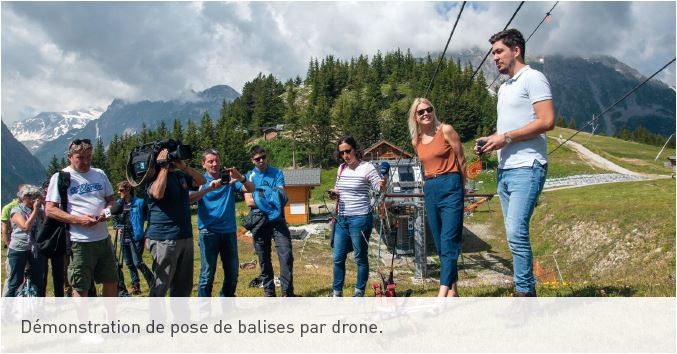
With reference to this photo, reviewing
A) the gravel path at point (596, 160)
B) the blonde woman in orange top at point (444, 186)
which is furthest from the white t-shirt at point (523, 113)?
the gravel path at point (596, 160)

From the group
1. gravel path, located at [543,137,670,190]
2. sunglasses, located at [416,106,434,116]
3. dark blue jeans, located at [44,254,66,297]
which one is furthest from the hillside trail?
dark blue jeans, located at [44,254,66,297]

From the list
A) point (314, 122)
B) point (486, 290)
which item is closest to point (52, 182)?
point (486, 290)

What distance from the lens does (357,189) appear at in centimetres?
677

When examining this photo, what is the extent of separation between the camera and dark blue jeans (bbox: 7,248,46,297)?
24.8 ft

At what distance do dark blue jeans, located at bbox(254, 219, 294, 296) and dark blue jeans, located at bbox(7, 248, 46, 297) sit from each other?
3.58 metres

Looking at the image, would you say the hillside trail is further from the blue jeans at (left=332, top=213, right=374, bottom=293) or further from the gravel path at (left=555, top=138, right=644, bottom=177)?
the blue jeans at (left=332, top=213, right=374, bottom=293)

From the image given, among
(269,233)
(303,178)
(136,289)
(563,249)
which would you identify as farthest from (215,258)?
(303,178)

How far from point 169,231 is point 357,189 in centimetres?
268

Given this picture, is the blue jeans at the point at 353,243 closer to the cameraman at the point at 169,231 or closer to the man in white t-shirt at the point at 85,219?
the cameraman at the point at 169,231

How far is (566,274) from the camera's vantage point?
2316 centimetres

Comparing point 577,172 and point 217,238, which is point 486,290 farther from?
point 577,172

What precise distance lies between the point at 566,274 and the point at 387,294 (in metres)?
21.6

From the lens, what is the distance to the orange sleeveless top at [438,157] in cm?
495

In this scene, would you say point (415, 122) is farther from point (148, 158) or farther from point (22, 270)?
point (22, 270)
